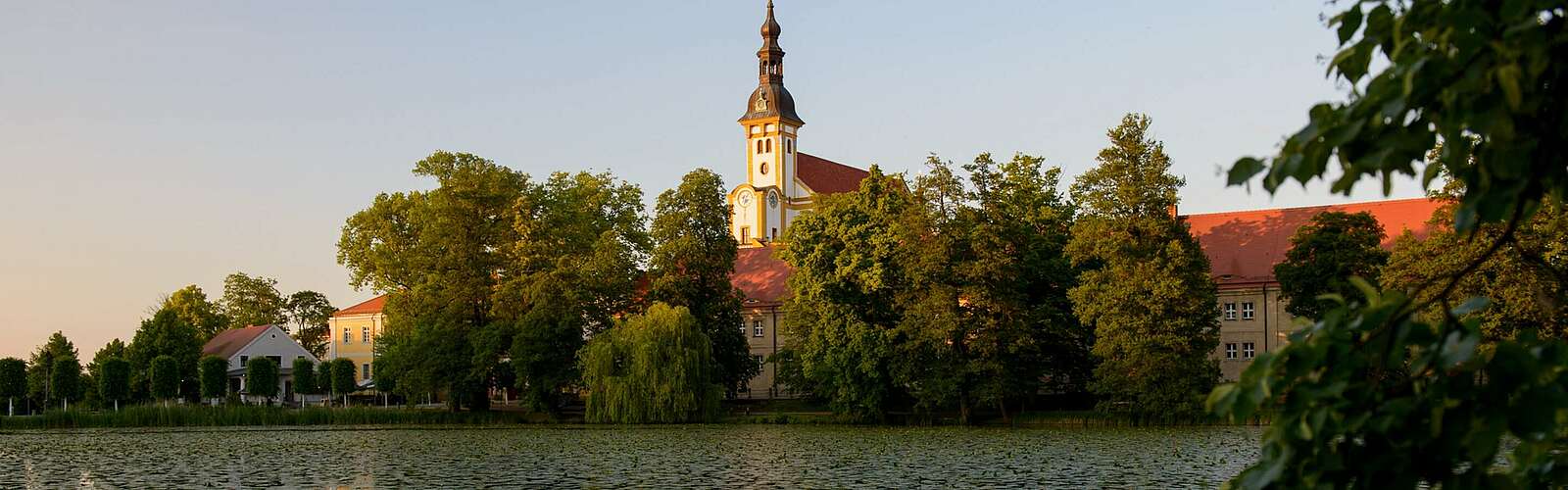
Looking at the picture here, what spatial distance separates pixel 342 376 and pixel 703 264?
75.1 ft

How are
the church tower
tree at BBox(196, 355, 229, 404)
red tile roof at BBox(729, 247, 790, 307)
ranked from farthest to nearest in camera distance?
1. the church tower
2. red tile roof at BBox(729, 247, 790, 307)
3. tree at BBox(196, 355, 229, 404)

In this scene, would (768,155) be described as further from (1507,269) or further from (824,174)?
(1507,269)

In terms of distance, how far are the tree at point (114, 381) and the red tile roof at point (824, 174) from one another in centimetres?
5350

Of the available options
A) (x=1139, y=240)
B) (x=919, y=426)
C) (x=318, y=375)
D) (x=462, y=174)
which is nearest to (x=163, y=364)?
(x=318, y=375)

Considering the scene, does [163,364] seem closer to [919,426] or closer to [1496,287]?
[919,426]

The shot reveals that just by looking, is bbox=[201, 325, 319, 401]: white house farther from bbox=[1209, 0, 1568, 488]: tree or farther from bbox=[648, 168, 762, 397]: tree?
bbox=[1209, 0, 1568, 488]: tree

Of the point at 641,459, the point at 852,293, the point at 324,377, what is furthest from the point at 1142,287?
the point at 324,377

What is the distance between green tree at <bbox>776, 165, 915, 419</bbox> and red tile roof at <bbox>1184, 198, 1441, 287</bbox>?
15.8m

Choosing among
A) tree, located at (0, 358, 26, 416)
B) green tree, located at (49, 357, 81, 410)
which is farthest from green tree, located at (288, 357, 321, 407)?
tree, located at (0, 358, 26, 416)

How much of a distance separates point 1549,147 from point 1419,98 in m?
0.42

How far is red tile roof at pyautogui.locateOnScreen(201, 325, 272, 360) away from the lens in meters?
86.7

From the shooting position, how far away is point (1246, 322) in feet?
204

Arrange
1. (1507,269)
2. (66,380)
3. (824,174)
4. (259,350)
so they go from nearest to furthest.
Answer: (1507,269) → (66,380) → (259,350) → (824,174)

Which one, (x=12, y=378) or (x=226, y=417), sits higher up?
(x=12, y=378)
